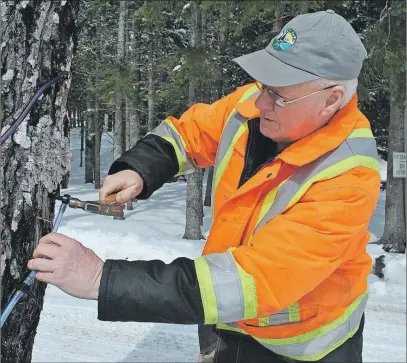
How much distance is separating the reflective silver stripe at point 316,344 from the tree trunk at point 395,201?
31.5 feet

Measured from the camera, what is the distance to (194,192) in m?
12.0

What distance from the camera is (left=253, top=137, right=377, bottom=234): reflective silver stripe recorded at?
1762mm

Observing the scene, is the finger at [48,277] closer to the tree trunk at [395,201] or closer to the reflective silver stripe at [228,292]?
the reflective silver stripe at [228,292]

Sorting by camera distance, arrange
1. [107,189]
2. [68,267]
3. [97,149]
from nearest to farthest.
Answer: [68,267] < [107,189] < [97,149]

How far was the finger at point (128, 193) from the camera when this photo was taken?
2.00 m

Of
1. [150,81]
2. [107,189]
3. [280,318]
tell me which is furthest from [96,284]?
[150,81]

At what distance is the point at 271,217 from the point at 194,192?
10192mm

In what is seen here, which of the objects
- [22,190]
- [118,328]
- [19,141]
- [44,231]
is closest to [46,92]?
[19,141]

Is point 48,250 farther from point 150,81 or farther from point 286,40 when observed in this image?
point 150,81

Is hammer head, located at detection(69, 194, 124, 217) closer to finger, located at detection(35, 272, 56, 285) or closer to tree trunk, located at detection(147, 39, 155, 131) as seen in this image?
finger, located at detection(35, 272, 56, 285)

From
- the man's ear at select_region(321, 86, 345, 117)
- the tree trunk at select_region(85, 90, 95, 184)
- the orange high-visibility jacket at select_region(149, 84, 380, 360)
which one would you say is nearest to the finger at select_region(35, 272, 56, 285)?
the orange high-visibility jacket at select_region(149, 84, 380, 360)

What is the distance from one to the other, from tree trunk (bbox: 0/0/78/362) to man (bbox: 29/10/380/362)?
286 millimetres

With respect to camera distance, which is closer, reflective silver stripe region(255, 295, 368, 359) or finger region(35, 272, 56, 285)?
finger region(35, 272, 56, 285)

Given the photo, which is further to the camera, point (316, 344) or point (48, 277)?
point (316, 344)
